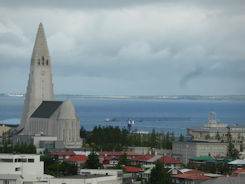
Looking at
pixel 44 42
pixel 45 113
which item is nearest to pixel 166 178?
pixel 45 113

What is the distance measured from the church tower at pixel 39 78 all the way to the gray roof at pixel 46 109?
5526mm

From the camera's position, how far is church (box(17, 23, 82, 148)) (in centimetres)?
Result: 13662

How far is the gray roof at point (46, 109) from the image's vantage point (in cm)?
14400

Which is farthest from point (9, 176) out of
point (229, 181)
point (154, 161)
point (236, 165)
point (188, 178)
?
point (236, 165)

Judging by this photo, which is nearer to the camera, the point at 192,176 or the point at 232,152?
the point at 192,176

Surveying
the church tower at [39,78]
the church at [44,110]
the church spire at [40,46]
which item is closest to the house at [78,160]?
the church at [44,110]

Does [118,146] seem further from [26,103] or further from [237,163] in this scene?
[26,103]

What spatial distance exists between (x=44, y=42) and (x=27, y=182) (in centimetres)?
8895

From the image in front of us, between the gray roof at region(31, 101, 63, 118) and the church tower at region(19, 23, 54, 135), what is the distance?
18.1 ft

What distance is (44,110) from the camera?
482 feet

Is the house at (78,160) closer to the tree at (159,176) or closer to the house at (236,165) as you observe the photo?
the house at (236,165)

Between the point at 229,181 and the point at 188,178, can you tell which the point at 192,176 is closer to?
the point at 188,178

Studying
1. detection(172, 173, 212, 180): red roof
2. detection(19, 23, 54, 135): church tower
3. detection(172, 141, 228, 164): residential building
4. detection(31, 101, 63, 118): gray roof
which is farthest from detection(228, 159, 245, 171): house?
detection(19, 23, 54, 135): church tower

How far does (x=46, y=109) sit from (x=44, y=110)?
1.62 feet
